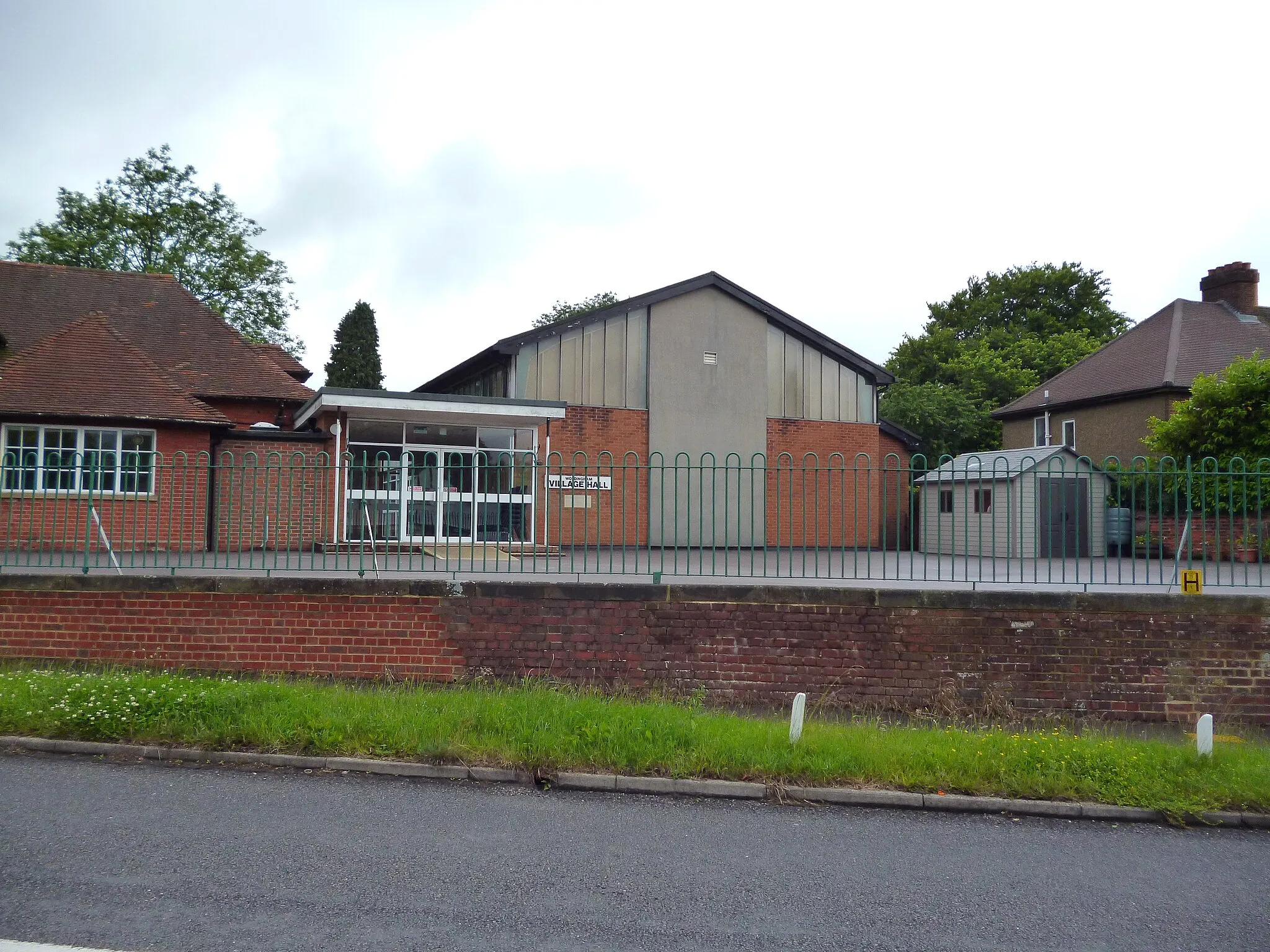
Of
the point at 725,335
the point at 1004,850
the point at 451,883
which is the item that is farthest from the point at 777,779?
the point at 725,335

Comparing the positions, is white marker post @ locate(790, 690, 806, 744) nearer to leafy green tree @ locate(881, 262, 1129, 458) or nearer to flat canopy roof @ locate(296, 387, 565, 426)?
flat canopy roof @ locate(296, 387, 565, 426)

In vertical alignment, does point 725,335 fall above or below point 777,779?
above

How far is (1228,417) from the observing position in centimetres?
1911

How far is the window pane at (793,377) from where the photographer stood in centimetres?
2389

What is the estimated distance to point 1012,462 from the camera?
813 inches

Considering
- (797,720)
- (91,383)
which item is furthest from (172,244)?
(797,720)

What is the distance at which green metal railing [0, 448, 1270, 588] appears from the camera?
8875mm

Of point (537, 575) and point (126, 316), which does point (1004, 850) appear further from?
point (126, 316)

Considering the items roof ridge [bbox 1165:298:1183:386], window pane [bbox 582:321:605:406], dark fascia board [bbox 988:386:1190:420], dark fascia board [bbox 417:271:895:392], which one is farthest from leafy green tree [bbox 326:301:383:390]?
roof ridge [bbox 1165:298:1183:386]

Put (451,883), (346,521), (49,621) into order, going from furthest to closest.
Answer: (346,521), (49,621), (451,883)

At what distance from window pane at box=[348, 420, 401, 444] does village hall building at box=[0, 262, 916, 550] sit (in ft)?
0.12

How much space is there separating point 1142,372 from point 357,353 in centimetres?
3304

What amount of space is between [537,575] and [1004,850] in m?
5.73

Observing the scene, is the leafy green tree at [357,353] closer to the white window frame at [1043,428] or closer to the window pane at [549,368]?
the window pane at [549,368]
